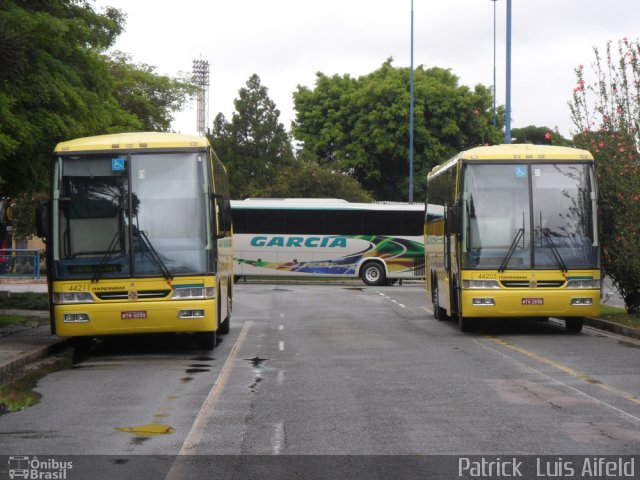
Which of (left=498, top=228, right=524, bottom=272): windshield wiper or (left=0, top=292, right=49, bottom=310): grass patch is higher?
(left=498, top=228, right=524, bottom=272): windshield wiper

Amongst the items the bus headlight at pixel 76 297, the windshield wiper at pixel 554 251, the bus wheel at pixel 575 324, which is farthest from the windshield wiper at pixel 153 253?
the bus wheel at pixel 575 324

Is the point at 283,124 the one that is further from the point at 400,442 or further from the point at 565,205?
the point at 400,442

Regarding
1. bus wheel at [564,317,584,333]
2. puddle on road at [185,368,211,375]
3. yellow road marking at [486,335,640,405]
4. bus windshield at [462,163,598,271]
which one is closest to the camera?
yellow road marking at [486,335,640,405]

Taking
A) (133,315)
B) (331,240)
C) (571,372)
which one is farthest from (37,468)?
(331,240)

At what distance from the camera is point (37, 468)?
768 cm

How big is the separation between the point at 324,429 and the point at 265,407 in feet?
4.92

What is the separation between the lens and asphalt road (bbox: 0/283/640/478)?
8625 mm

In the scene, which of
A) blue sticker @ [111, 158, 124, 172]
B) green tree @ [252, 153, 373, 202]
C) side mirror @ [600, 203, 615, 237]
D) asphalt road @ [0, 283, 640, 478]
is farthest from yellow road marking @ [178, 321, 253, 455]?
green tree @ [252, 153, 373, 202]

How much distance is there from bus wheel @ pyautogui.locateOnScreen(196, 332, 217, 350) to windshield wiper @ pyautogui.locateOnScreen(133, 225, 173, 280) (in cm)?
129

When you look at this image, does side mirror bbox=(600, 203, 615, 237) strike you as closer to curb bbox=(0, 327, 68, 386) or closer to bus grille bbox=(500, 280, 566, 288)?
bus grille bbox=(500, 280, 566, 288)

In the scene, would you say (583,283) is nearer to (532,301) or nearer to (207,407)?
(532,301)

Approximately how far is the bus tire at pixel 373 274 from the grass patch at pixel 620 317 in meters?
21.2

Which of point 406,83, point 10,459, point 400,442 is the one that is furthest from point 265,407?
point 406,83

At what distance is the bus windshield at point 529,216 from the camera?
62.9 ft
